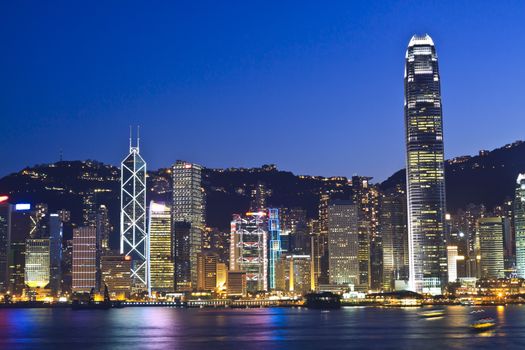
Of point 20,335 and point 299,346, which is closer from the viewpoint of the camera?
point 299,346

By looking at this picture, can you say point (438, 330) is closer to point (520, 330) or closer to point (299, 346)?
point (520, 330)

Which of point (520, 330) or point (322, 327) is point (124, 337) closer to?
point (322, 327)

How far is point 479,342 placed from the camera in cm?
11000

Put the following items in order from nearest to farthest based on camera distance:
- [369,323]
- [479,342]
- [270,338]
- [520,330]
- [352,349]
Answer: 1. [352,349]
2. [479,342]
3. [270,338]
4. [520,330]
5. [369,323]

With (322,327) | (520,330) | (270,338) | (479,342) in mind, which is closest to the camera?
(479,342)

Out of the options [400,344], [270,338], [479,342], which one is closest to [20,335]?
[270,338]

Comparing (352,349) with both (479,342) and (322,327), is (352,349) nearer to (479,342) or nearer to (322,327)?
(479,342)

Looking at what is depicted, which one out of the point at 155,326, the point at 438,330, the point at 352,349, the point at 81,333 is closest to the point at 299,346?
the point at 352,349

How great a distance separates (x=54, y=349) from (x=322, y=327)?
54.1 m

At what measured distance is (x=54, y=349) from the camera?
10588 centimetres

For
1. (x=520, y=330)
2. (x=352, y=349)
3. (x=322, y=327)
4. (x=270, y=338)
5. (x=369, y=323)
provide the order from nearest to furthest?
(x=352, y=349), (x=270, y=338), (x=520, y=330), (x=322, y=327), (x=369, y=323)

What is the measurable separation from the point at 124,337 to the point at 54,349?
1982 centimetres

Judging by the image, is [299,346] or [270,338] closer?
[299,346]

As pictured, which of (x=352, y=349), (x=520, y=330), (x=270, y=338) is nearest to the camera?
(x=352, y=349)
